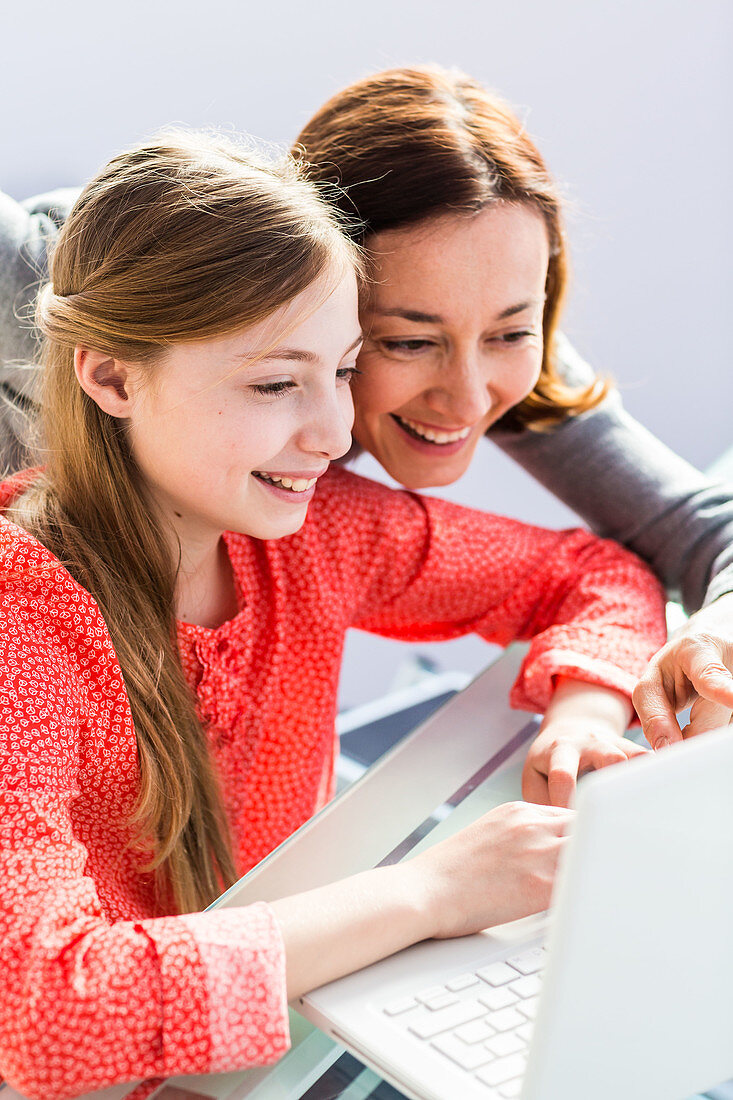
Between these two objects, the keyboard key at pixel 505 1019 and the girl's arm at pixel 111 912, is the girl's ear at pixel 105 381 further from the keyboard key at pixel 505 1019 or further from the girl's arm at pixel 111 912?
the keyboard key at pixel 505 1019

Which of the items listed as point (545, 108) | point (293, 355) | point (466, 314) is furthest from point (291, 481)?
point (545, 108)

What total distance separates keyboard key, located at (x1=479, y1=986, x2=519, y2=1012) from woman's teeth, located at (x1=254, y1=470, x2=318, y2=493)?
0.41 m

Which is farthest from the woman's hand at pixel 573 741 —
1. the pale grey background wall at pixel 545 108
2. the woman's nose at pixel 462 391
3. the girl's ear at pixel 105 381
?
the pale grey background wall at pixel 545 108

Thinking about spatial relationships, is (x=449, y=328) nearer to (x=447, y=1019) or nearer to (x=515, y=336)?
(x=515, y=336)

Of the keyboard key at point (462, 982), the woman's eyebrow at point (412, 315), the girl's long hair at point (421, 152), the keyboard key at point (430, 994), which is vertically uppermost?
the girl's long hair at point (421, 152)

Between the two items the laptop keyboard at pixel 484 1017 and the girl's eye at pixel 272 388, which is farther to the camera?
the girl's eye at pixel 272 388

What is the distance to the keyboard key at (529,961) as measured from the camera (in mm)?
635

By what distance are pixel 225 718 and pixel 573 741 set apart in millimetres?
290

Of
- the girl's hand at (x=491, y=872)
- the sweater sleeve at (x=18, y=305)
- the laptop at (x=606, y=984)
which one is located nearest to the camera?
the laptop at (x=606, y=984)

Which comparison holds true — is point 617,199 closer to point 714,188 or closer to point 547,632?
point 714,188

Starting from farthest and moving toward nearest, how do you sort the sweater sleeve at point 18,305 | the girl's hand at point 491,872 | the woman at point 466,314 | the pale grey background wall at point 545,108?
1. the pale grey background wall at point 545,108
2. the sweater sleeve at point 18,305
3. the woman at point 466,314
4. the girl's hand at point 491,872

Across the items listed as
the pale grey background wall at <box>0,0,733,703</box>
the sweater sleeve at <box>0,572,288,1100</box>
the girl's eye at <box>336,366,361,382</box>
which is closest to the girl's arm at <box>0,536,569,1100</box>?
the sweater sleeve at <box>0,572,288,1100</box>

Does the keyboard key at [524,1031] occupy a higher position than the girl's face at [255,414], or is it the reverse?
the girl's face at [255,414]

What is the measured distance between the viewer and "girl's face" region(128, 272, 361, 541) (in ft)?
2.50
